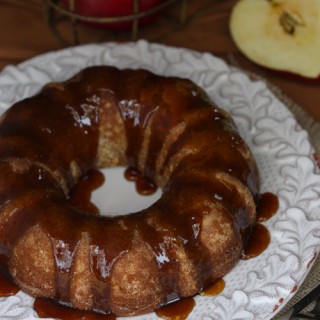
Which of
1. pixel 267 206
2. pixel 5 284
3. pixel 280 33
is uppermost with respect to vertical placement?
pixel 280 33

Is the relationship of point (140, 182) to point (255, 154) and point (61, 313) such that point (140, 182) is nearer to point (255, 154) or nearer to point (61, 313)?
point (255, 154)

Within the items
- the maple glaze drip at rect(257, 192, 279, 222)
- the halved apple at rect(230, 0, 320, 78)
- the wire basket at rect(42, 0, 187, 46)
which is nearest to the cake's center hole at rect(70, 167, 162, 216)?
the maple glaze drip at rect(257, 192, 279, 222)

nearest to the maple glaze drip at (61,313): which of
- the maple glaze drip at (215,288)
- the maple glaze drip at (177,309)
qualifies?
the maple glaze drip at (177,309)

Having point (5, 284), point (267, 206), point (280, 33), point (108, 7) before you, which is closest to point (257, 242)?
point (267, 206)

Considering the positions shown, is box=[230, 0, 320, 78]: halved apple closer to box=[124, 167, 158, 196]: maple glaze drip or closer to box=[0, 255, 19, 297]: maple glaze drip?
box=[124, 167, 158, 196]: maple glaze drip

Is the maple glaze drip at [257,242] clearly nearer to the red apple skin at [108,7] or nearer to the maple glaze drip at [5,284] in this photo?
the maple glaze drip at [5,284]
